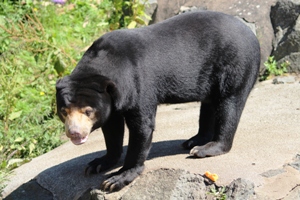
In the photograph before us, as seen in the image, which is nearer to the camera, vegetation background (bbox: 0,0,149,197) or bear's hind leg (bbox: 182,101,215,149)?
bear's hind leg (bbox: 182,101,215,149)

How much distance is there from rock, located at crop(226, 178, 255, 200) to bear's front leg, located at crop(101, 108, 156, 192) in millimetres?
807

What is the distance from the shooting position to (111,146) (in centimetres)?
540

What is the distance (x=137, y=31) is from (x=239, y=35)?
973mm

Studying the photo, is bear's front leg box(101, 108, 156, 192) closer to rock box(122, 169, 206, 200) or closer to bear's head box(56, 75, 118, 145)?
rock box(122, 169, 206, 200)

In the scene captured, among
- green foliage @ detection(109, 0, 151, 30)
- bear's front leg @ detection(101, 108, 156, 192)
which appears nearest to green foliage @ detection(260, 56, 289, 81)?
green foliage @ detection(109, 0, 151, 30)

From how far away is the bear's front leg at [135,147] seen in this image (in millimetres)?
4898

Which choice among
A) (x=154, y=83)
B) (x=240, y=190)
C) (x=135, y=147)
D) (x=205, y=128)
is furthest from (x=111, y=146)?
(x=240, y=190)

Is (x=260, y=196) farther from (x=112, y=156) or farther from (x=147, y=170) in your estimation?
(x=112, y=156)

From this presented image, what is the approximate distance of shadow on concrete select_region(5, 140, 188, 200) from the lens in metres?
5.36

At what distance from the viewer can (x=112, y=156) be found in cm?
545

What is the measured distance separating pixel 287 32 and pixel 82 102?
4953 millimetres

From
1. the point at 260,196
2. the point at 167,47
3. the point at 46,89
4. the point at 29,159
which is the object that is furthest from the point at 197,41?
the point at 46,89

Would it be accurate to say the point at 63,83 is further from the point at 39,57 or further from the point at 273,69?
the point at 273,69

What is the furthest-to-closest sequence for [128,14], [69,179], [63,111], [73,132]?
[128,14] → [69,179] → [63,111] → [73,132]
